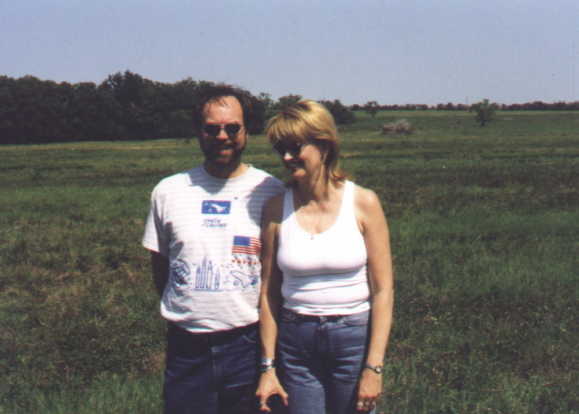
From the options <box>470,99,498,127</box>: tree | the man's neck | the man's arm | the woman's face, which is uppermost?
<box>470,99,498,127</box>: tree

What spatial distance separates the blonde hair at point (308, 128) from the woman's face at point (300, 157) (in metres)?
0.02

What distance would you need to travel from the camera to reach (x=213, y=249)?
2648mm

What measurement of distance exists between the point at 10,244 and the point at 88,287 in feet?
9.74

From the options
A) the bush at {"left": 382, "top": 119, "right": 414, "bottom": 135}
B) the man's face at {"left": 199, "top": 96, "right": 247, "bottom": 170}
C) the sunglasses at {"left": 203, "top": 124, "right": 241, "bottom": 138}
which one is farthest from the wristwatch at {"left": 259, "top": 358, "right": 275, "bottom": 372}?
the bush at {"left": 382, "top": 119, "right": 414, "bottom": 135}

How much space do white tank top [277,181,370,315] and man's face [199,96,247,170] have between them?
1.42ft

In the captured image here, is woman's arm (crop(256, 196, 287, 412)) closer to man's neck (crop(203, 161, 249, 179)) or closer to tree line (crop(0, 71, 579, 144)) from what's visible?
man's neck (crop(203, 161, 249, 179))

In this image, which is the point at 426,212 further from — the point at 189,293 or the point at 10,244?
the point at 189,293

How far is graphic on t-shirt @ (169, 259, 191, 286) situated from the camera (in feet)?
8.79

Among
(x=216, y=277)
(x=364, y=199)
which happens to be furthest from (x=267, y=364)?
(x=364, y=199)

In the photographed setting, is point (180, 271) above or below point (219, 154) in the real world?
below

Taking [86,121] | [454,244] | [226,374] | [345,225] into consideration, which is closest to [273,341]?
[226,374]

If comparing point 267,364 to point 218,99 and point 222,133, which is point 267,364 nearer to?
point 222,133

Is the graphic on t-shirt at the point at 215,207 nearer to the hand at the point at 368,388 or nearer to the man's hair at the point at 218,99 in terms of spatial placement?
the man's hair at the point at 218,99

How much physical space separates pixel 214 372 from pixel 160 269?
2.05ft
